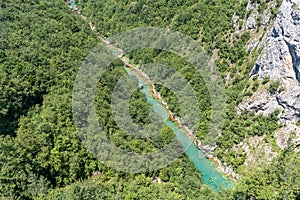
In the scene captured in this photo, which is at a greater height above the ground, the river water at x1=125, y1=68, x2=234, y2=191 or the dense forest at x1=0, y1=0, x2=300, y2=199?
the dense forest at x1=0, y1=0, x2=300, y2=199

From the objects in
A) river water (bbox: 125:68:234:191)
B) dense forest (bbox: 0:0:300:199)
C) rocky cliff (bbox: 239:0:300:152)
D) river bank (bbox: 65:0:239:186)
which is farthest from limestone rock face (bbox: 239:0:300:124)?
river water (bbox: 125:68:234:191)

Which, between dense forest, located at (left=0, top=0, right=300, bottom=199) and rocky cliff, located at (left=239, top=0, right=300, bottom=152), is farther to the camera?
rocky cliff, located at (left=239, top=0, right=300, bottom=152)

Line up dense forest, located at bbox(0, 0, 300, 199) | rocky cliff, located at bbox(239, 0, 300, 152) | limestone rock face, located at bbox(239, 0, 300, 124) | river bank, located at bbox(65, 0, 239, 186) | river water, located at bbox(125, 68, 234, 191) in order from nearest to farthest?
1. dense forest, located at bbox(0, 0, 300, 199)
2. limestone rock face, located at bbox(239, 0, 300, 124)
3. rocky cliff, located at bbox(239, 0, 300, 152)
4. river water, located at bbox(125, 68, 234, 191)
5. river bank, located at bbox(65, 0, 239, 186)

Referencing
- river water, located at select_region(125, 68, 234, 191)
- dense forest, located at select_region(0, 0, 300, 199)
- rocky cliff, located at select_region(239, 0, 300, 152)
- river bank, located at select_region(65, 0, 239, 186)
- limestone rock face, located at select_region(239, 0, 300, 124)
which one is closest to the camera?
dense forest, located at select_region(0, 0, 300, 199)

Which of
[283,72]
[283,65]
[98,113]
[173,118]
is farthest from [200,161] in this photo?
[283,65]

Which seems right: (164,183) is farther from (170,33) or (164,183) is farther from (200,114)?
(170,33)

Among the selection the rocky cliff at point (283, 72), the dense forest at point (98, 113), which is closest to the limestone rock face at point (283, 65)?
the rocky cliff at point (283, 72)

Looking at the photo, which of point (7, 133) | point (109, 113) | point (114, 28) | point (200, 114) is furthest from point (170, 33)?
point (7, 133)

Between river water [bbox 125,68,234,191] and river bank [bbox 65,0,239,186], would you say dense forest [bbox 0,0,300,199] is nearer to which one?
river bank [bbox 65,0,239,186]

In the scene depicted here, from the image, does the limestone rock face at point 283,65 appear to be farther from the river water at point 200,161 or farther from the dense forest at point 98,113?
the river water at point 200,161
